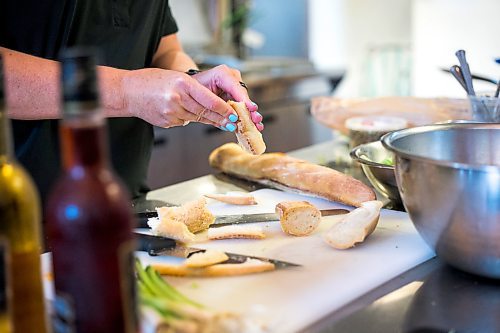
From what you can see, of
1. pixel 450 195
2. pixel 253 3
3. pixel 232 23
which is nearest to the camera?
pixel 450 195

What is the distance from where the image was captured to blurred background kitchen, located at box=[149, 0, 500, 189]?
3281mm

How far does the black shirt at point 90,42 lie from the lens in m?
1.53

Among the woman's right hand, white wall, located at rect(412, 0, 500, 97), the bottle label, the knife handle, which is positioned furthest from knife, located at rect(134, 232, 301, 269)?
white wall, located at rect(412, 0, 500, 97)

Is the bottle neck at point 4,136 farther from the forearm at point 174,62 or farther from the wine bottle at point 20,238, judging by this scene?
the forearm at point 174,62

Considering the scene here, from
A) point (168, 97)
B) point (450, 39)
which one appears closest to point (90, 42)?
point (168, 97)

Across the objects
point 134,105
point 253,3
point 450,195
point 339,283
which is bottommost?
point 339,283

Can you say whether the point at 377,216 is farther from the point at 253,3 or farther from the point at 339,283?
the point at 253,3

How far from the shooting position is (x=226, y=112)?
127cm

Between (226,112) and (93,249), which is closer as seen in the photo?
(93,249)

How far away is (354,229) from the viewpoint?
3.78 feet

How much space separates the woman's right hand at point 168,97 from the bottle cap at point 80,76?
2.01 feet

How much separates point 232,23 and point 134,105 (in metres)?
2.88

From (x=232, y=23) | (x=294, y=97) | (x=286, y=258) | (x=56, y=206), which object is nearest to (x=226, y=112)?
(x=286, y=258)

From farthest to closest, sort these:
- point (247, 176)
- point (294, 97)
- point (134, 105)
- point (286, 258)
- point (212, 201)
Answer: point (294, 97) < point (247, 176) < point (212, 201) < point (134, 105) < point (286, 258)
